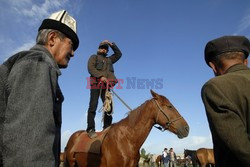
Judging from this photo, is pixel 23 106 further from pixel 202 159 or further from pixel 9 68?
pixel 202 159

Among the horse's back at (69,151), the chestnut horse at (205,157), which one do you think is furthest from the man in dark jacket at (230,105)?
the chestnut horse at (205,157)

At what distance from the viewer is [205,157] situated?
23219 mm

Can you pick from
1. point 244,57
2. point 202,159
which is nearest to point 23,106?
point 244,57

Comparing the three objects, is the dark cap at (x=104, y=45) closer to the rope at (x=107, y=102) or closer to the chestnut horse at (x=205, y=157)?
the rope at (x=107, y=102)

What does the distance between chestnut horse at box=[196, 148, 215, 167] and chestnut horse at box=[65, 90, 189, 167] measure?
17.9 metres

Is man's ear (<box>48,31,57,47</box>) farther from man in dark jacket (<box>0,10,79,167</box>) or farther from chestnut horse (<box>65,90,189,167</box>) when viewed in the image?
chestnut horse (<box>65,90,189,167</box>)

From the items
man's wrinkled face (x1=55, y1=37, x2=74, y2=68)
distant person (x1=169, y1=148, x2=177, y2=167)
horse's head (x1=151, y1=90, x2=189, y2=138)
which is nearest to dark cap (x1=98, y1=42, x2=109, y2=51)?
horse's head (x1=151, y1=90, x2=189, y2=138)

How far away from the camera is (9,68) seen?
6.21 ft

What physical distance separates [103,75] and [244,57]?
201 inches

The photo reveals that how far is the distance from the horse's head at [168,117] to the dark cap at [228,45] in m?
4.15

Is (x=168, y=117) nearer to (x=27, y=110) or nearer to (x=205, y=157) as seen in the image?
(x=27, y=110)

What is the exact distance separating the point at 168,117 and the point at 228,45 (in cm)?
436

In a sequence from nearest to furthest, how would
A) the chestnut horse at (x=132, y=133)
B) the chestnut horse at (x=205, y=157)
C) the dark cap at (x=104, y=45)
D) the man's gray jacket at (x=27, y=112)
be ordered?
the man's gray jacket at (x=27, y=112) → the chestnut horse at (x=132, y=133) → the dark cap at (x=104, y=45) → the chestnut horse at (x=205, y=157)

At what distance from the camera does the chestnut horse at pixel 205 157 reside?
23.1 m
